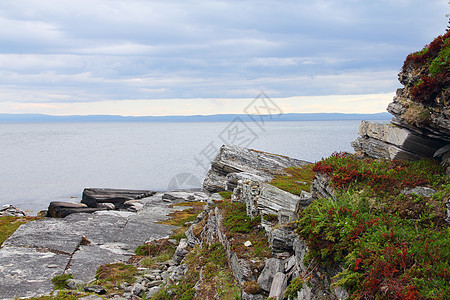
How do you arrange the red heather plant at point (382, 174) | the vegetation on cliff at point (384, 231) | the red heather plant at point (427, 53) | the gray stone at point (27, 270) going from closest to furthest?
the vegetation on cliff at point (384, 231) < the red heather plant at point (382, 174) < the red heather plant at point (427, 53) < the gray stone at point (27, 270)

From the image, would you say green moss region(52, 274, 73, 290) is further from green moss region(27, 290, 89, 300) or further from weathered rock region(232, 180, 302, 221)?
weathered rock region(232, 180, 302, 221)

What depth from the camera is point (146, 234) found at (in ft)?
95.3

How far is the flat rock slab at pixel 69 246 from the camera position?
64.0 ft

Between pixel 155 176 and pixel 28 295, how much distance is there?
58.4 m

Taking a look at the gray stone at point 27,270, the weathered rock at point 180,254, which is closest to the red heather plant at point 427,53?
the weathered rock at point 180,254

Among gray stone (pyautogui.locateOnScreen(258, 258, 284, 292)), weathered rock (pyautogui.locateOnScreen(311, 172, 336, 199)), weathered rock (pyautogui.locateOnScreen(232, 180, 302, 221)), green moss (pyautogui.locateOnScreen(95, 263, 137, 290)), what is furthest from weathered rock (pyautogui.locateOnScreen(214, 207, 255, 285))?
green moss (pyautogui.locateOnScreen(95, 263, 137, 290))

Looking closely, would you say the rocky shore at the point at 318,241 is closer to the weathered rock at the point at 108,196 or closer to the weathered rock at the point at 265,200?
the weathered rock at the point at 265,200

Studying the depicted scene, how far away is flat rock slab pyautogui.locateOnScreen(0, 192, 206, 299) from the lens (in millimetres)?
19516

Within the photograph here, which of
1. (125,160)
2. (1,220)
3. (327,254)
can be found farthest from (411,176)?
(125,160)

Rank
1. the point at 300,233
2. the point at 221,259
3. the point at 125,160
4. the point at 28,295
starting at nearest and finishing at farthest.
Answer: the point at 300,233, the point at 221,259, the point at 28,295, the point at 125,160

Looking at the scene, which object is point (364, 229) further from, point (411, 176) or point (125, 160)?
point (125, 160)

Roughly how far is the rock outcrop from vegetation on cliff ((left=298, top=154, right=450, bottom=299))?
1043 mm

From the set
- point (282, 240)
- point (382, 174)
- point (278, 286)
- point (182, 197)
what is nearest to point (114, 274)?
point (282, 240)

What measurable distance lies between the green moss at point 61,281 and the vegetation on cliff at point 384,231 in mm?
14767
